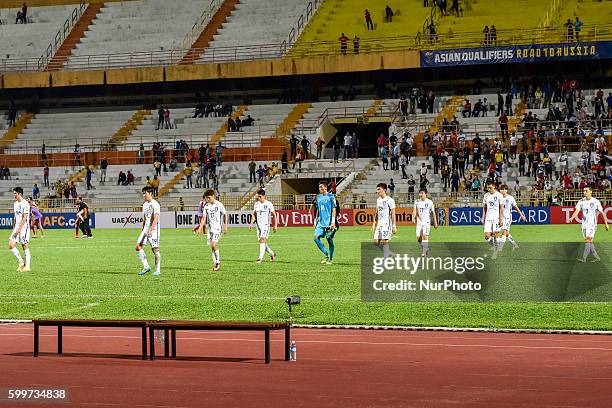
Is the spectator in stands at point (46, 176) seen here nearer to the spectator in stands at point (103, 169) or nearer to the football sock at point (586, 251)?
the spectator in stands at point (103, 169)

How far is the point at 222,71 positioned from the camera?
65.1 meters

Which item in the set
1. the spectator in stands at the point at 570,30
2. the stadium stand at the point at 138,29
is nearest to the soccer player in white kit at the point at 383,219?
the spectator in stands at the point at 570,30

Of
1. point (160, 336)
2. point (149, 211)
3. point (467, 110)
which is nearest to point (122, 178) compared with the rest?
point (467, 110)

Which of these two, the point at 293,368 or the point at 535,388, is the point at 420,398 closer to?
the point at 535,388

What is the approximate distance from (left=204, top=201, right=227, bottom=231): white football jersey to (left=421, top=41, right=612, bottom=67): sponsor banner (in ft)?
122

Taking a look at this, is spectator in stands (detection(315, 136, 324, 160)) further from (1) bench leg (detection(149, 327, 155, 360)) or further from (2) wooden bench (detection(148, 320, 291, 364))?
(2) wooden bench (detection(148, 320, 291, 364))

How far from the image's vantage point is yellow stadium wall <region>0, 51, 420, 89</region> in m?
62.6

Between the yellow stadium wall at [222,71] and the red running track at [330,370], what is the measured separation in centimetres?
4839

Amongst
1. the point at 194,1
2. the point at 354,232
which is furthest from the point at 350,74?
the point at 354,232

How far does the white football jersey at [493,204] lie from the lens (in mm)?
28969

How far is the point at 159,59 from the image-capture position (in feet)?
225

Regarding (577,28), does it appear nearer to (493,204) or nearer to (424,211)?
(493,204)

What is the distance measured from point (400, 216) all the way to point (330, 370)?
41.0 meters

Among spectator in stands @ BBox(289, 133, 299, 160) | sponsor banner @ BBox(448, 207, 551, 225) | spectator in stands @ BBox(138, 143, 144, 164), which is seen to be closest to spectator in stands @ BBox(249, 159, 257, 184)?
spectator in stands @ BBox(289, 133, 299, 160)
